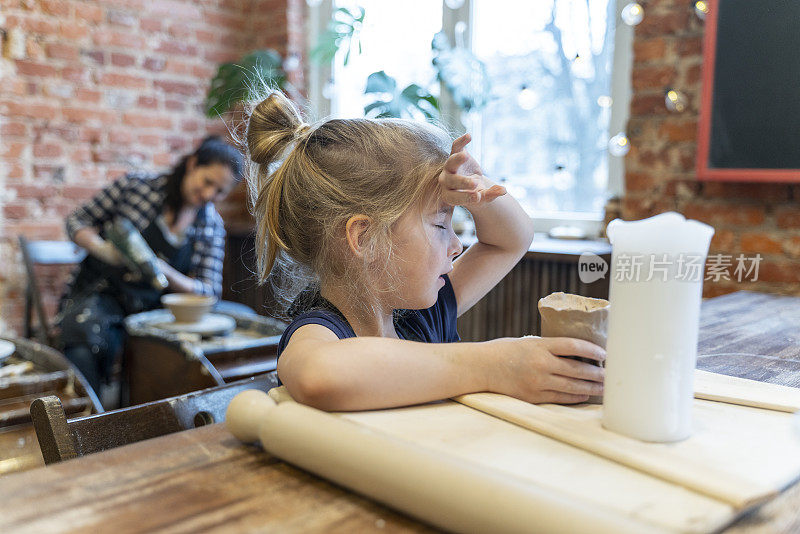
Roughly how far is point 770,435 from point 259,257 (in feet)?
2.31

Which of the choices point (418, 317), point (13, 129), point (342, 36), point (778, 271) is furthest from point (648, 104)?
point (13, 129)

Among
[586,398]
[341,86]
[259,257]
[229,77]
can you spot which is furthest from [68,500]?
[341,86]

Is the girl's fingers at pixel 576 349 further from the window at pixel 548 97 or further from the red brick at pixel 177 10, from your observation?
the red brick at pixel 177 10

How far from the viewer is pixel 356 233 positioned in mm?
881

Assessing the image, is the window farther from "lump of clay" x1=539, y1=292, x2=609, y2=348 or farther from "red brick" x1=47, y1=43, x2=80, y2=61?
"lump of clay" x1=539, y1=292, x2=609, y2=348

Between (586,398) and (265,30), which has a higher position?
(265,30)

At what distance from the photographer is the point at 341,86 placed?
3320mm

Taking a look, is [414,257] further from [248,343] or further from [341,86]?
[341,86]

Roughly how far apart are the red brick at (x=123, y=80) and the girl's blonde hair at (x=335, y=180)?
230cm

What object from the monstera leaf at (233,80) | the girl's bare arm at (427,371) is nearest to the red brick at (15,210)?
the monstera leaf at (233,80)

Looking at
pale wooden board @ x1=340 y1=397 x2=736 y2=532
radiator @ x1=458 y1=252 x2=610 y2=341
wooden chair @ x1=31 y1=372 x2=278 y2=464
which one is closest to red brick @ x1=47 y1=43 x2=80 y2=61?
radiator @ x1=458 y1=252 x2=610 y2=341

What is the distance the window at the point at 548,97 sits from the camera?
93.5 inches

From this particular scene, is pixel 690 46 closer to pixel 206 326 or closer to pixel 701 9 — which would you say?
pixel 701 9

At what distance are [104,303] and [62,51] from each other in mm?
1070
